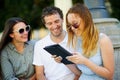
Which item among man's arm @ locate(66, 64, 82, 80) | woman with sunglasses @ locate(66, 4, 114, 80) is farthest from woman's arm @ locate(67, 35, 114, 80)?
man's arm @ locate(66, 64, 82, 80)

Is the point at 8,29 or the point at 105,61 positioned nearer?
the point at 105,61

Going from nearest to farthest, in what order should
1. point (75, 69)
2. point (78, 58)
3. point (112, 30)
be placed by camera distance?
1. point (78, 58)
2. point (75, 69)
3. point (112, 30)

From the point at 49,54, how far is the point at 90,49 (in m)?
0.63

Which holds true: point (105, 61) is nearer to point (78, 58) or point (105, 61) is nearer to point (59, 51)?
point (78, 58)

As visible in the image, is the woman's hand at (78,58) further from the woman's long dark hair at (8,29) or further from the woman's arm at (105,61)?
the woman's long dark hair at (8,29)

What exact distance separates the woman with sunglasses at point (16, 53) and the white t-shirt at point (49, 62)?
125mm

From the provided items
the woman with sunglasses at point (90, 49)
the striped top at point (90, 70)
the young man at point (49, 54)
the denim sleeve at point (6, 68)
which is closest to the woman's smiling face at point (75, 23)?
the woman with sunglasses at point (90, 49)

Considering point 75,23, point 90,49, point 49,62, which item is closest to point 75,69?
point 49,62

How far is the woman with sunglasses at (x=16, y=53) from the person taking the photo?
15.1 ft

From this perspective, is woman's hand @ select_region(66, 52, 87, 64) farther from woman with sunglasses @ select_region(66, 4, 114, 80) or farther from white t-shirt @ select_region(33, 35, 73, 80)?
white t-shirt @ select_region(33, 35, 73, 80)

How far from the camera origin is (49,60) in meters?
4.52

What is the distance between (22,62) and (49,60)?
315mm

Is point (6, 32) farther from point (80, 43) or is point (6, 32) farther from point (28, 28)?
point (80, 43)

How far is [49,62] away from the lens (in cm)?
452
